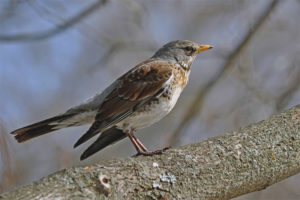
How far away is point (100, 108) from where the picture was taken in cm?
498

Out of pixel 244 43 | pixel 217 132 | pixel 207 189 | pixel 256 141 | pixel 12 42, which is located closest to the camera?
pixel 207 189

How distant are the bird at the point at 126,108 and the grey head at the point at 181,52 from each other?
0.35m

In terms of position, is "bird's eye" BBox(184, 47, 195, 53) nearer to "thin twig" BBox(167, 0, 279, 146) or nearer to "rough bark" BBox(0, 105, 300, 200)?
"thin twig" BBox(167, 0, 279, 146)

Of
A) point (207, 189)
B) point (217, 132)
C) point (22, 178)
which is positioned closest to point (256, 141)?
point (207, 189)

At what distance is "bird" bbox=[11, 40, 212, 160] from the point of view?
15.7ft

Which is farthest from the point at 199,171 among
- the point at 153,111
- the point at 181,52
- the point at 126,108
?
the point at 181,52

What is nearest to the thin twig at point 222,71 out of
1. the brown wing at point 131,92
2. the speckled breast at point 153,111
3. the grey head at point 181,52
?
the grey head at point 181,52

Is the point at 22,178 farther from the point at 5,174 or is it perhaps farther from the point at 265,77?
the point at 265,77

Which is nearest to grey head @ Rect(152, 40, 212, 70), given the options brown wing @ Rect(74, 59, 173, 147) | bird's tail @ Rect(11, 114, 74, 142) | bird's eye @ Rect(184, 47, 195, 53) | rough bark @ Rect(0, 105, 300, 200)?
bird's eye @ Rect(184, 47, 195, 53)

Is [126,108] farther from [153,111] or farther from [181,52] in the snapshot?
[181,52]

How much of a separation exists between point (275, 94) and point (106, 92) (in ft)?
8.79

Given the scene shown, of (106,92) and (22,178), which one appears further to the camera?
(22,178)

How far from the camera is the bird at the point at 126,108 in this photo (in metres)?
4.80

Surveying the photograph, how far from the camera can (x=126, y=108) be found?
16.3 feet
